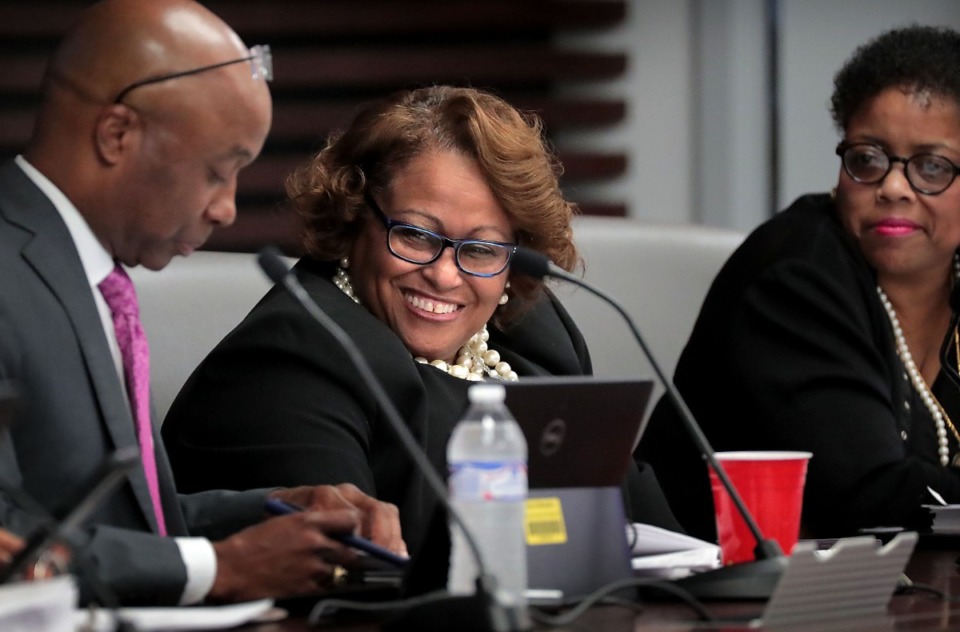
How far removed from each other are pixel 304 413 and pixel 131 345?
1.47 feet

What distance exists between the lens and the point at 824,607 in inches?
62.5

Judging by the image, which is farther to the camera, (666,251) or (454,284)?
(666,251)

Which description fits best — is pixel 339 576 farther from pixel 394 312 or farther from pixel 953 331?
pixel 953 331

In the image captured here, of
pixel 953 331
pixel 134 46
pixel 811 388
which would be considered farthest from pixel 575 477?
pixel 953 331

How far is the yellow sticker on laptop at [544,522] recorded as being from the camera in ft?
5.37

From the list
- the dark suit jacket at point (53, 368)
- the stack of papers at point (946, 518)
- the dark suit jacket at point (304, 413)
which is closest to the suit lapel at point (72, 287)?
the dark suit jacket at point (53, 368)

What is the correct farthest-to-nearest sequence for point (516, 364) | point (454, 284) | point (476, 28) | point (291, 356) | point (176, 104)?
point (476, 28), point (516, 364), point (454, 284), point (291, 356), point (176, 104)

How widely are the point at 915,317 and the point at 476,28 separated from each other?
1.96m

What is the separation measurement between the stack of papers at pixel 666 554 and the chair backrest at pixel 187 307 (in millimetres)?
1071

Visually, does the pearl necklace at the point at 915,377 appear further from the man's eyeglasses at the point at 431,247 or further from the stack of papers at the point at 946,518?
the man's eyeglasses at the point at 431,247

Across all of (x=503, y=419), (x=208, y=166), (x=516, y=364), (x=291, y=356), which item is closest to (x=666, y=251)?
(x=516, y=364)

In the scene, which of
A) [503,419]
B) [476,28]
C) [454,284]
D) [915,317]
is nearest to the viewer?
[503,419]

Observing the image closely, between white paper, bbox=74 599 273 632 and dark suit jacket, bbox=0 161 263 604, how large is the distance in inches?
7.7

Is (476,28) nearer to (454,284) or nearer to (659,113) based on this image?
(659,113)
